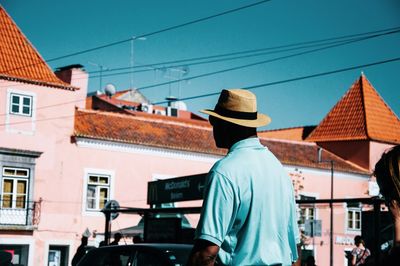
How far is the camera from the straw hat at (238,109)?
458 centimetres

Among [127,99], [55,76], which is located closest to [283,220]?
[55,76]

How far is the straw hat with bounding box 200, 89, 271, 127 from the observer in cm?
458

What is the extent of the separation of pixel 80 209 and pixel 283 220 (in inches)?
1422

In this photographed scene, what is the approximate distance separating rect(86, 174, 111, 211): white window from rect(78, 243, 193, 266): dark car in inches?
1142

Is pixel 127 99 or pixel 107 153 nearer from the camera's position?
pixel 107 153

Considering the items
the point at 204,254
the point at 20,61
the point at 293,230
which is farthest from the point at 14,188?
the point at 204,254

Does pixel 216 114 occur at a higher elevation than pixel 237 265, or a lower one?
higher

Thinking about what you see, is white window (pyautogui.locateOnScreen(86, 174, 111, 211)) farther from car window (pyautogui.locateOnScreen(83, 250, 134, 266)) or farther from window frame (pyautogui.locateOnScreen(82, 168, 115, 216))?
car window (pyautogui.locateOnScreen(83, 250, 134, 266))

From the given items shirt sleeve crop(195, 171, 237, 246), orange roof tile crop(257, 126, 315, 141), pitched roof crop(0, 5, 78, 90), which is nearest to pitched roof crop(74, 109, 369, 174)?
pitched roof crop(0, 5, 78, 90)

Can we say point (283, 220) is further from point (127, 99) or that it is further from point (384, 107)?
point (127, 99)

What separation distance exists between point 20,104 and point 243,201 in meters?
36.6

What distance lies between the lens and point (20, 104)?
3991cm

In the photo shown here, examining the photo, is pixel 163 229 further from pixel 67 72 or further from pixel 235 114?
pixel 67 72

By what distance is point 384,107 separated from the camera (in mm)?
62188
